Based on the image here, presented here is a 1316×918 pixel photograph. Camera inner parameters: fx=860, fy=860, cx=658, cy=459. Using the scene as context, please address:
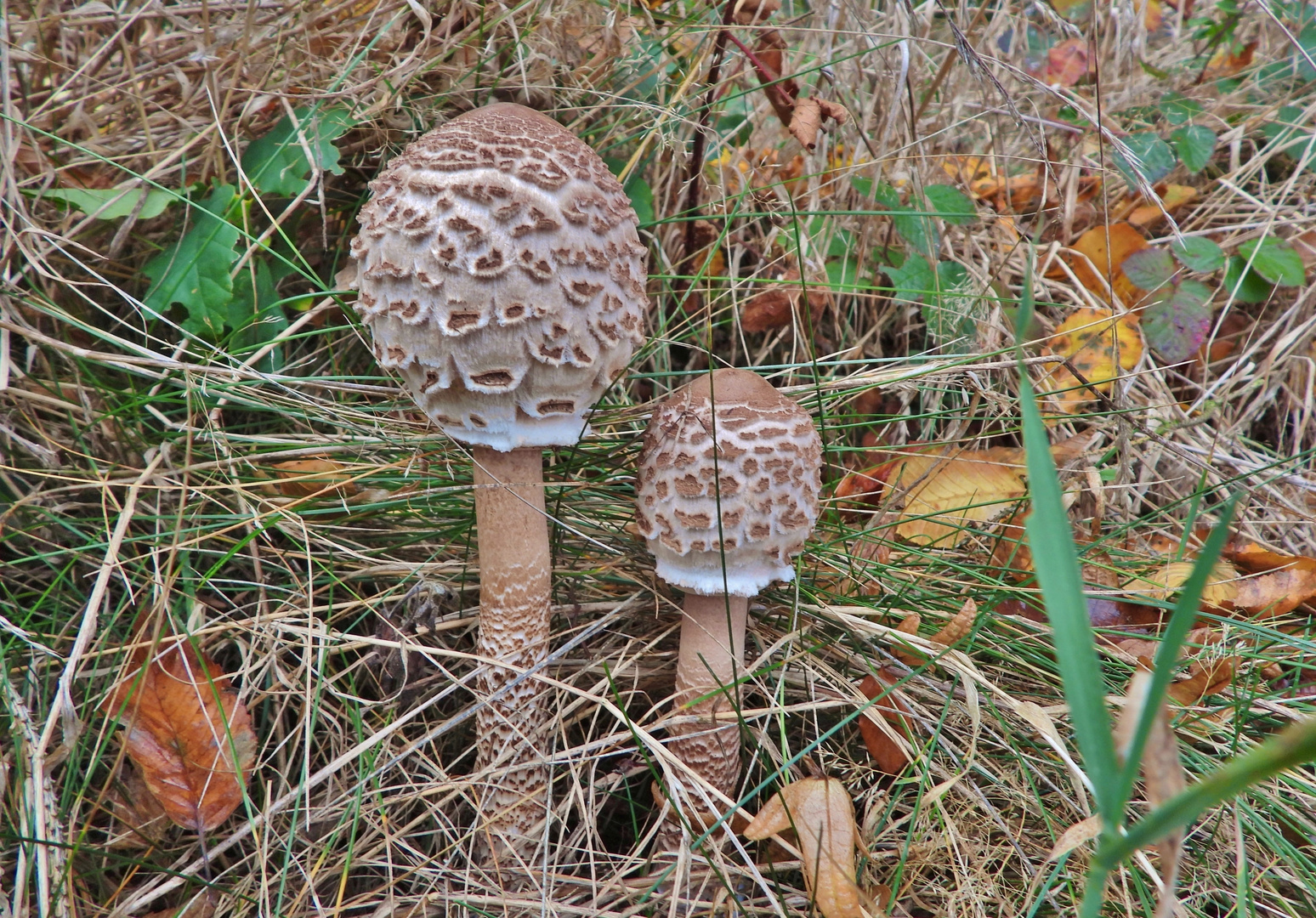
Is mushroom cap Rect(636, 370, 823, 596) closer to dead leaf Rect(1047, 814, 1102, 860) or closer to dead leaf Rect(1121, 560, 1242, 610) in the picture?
dead leaf Rect(1047, 814, 1102, 860)

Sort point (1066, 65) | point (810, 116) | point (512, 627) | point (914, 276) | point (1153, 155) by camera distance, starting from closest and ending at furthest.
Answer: point (512, 627) < point (810, 116) < point (914, 276) < point (1153, 155) < point (1066, 65)

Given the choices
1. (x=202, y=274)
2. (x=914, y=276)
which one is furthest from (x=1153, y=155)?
(x=202, y=274)

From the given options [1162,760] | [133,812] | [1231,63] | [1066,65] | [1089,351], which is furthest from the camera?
[1066,65]

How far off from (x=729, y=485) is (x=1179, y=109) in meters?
2.74

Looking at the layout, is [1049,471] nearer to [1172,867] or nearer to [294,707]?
[1172,867]

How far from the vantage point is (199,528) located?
231 centimetres

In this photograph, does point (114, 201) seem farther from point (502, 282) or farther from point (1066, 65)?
point (1066, 65)

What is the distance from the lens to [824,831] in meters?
1.95

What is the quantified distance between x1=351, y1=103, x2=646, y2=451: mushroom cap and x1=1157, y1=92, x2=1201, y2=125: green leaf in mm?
2592

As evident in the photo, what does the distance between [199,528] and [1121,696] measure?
2420 mm

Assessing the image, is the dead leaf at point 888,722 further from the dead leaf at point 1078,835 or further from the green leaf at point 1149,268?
the green leaf at point 1149,268

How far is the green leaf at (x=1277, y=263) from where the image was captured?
118 inches

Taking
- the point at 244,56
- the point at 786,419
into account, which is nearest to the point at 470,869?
the point at 786,419

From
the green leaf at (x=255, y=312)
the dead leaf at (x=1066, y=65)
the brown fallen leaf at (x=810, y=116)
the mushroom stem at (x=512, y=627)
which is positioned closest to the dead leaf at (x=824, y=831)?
the mushroom stem at (x=512, y=627)
